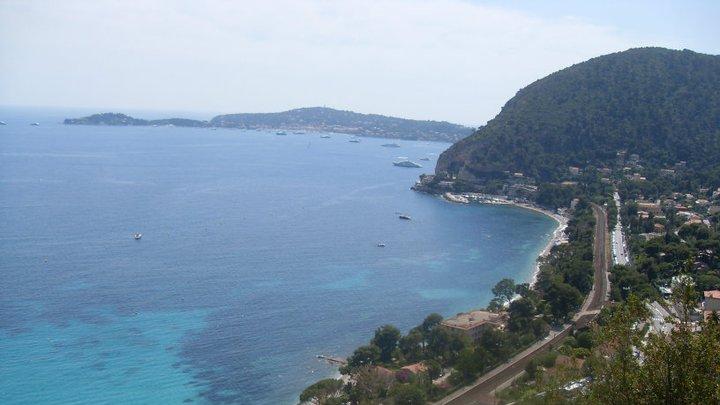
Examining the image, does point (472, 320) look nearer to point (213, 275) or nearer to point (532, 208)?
point (213, 275)

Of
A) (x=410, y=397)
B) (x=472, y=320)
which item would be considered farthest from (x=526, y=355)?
(x=410, y=397)

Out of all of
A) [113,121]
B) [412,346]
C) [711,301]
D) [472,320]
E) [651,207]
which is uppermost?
[113,121]

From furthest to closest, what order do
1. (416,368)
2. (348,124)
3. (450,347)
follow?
(348,124), (450,347), (416,368)

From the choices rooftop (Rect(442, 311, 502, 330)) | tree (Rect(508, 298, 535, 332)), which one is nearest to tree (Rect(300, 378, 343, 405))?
rooftop (Rect(442, 311, 502, 330))

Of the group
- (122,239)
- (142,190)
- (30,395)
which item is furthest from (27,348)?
(142,190)

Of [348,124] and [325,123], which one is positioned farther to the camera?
[325,123]

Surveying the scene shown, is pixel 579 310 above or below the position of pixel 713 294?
below
